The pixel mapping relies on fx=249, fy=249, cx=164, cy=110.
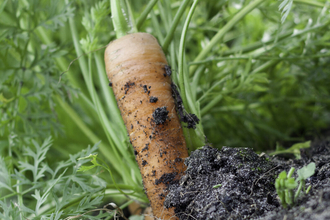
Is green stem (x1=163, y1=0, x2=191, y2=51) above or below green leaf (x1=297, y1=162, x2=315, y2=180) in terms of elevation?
above

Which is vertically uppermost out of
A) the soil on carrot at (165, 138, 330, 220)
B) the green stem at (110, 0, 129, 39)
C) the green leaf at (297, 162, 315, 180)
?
the green stem at (110, 0, 129, 39)

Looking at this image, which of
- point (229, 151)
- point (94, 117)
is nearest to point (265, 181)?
point (229, 151)

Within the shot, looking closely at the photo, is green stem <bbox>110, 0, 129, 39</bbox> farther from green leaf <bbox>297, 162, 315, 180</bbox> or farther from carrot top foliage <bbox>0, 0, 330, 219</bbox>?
green leaf <bbox>297, 162, 315, 180</bbox>

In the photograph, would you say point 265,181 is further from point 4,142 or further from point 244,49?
point 4,142

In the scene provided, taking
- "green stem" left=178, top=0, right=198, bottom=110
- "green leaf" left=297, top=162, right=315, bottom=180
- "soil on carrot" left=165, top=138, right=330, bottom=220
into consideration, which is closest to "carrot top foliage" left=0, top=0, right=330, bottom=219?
"green stem" left=178, top=0, right=198, bottom=110

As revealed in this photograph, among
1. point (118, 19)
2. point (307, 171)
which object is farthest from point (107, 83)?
point (307, 171)

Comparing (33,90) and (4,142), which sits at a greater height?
(33,90)
